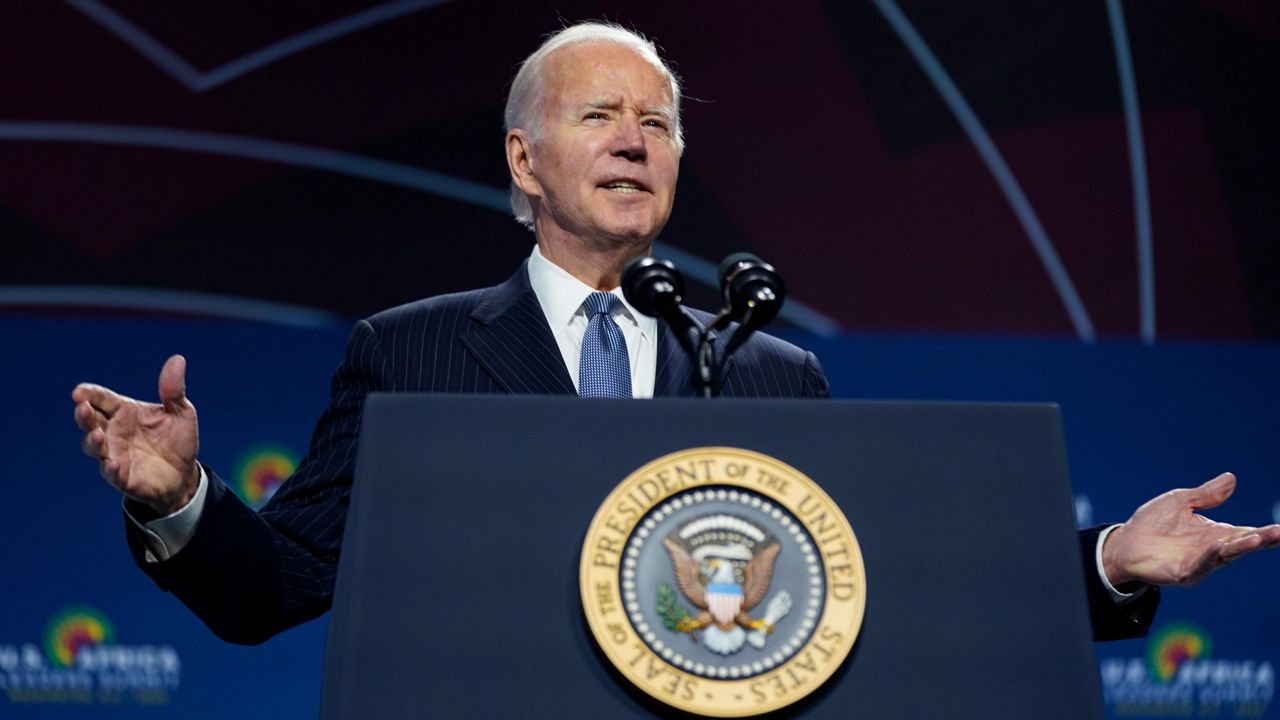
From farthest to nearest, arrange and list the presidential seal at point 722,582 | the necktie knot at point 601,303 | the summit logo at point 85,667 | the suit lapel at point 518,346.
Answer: the summit logo at point 85,667 < the necktie knot at point 601,303 < the suit lapel at point 518,346 < the presidential seal at point 722,582

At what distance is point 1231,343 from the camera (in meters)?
3.48

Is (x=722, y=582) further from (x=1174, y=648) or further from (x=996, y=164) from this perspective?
(x=996, y=164)

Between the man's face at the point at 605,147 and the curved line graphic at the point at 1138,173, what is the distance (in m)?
2.00

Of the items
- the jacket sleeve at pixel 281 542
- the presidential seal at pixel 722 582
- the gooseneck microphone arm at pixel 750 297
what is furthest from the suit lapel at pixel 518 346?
the presidential seal at pixel 722 582

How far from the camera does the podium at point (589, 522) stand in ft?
3.53

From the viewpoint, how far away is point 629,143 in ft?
6.23

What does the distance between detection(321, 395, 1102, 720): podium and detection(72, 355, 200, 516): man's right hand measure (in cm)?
29

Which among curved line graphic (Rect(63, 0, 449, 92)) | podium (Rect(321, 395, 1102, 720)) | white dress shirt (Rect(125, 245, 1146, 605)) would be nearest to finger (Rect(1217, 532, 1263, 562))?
podium (Rect(321, 395, 1102, 720))

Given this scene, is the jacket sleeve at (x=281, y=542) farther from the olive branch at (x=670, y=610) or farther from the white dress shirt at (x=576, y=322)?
the olive branch at (x=670, y=610)

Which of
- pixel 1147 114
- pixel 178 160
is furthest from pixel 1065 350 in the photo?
pixel 178 160

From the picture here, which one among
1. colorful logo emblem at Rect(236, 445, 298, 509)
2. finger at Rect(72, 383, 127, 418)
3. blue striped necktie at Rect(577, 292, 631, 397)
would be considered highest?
colorful logo emblem at Rect(236, 445, 298, 509)

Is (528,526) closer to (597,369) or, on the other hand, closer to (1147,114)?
(597,369)

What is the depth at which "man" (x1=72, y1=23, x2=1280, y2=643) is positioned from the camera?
1.38 meters

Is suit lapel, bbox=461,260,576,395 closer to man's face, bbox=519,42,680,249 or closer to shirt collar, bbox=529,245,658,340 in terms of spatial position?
shirt collar, bbox=529,245,658,340
